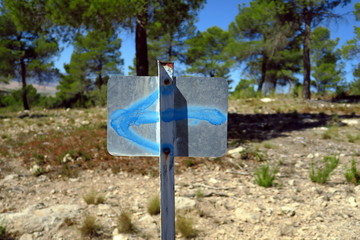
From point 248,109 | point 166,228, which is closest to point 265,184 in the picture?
point 166,228

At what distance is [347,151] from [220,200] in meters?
3.83

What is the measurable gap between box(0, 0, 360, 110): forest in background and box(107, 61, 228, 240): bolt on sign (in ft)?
20.5

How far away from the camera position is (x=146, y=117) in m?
1.73

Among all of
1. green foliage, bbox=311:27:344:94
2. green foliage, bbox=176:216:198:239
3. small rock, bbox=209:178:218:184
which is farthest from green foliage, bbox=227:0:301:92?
green foliage, bbox=176:216:198:239

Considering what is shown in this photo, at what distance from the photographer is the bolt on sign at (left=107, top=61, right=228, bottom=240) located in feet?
5.60

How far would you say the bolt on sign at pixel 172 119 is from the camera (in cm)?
171

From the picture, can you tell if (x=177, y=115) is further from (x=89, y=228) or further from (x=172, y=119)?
(x=89, y=228)

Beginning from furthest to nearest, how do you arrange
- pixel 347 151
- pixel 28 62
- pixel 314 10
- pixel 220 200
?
1. pixel 28 62
2. pixel 314 10
3. pixel 347 151
4. pixel 220 200

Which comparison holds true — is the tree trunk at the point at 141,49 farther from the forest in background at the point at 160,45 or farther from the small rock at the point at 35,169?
the small rock at the point at 35,169

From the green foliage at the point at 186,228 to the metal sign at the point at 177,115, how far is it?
5.28ft

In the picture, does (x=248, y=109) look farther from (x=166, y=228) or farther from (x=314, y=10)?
(x=166, y=228)

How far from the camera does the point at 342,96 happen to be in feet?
51.9

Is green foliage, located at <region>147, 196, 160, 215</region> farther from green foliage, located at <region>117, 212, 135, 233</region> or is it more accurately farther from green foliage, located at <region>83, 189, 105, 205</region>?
green foliage, located at <region>83, 189, 105, 205</region>

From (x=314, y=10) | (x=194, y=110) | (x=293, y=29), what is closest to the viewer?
(x=194, y=110)
